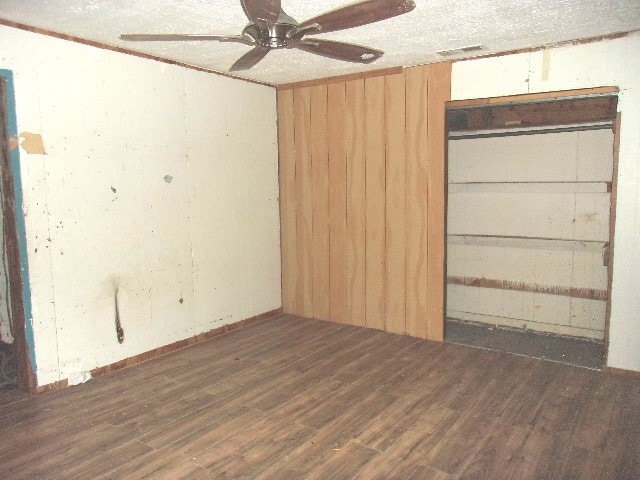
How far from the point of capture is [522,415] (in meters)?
3.01

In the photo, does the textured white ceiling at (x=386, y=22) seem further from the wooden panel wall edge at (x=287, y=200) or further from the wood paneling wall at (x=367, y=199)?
the wooden panel wall edge at (x=287, y=200)

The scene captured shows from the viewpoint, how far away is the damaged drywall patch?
10.6 feet

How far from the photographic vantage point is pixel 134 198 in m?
3.93

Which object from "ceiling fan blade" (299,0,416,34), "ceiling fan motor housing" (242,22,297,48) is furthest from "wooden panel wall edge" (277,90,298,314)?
"ceiling fan blade" (299,0,416,34)

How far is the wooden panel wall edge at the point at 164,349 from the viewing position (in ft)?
11.4

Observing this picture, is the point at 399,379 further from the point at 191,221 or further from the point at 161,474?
the point at 191,221

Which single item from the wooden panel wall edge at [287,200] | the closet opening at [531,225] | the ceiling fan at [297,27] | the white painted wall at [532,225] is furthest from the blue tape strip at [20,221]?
the white painted wall at [532,225]

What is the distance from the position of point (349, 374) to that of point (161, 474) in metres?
1.67

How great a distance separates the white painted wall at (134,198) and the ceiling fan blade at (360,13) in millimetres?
2102

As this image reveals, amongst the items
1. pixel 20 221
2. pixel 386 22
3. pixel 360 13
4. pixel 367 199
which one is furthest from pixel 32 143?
pixel 367 199

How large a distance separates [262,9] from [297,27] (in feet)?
1.00

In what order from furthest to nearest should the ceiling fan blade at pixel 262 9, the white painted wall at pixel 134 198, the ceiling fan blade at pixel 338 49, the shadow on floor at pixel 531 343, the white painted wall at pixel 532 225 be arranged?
the white painted wall at pixel 532 225 → the shadow on floor at pixel 531 343 → the white painted wall at pixel 134 198 → the ceiling fan blade at pixel 338 49 → the ceiling fan blade at pixel 262 9

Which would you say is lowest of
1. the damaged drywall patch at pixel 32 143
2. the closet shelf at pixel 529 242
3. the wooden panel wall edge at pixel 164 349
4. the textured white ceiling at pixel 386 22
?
the wooden panel wall edge at pixel 164 349

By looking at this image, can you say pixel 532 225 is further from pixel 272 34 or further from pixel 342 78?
pixel 272 34
